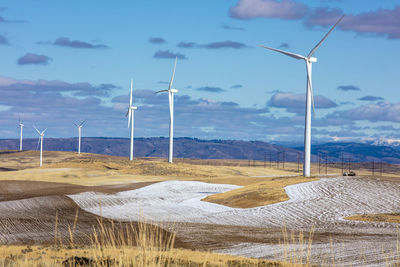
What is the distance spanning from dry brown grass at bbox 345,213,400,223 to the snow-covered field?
0.94m

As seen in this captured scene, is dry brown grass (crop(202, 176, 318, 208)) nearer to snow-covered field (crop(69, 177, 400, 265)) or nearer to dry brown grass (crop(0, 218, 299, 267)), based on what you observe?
snow-covered field (crop(69, 177, 400, 265))

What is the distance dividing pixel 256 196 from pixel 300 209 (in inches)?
241

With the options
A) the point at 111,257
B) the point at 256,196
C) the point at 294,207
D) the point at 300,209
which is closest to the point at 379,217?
the point at 300,209

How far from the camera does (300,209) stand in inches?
1560

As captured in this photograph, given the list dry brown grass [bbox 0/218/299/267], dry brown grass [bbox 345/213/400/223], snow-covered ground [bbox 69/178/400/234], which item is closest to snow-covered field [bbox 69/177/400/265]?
snow-covered ground [bbox 69/178/400/234]

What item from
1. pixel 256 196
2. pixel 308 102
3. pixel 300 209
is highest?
pixel 308 102

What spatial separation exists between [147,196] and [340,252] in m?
34.2

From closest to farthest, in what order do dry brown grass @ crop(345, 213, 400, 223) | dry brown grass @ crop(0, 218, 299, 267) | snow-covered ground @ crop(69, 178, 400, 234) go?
1. dry brown grass @ crop(0, 218, 299, 267)
2. dry brown grass @ crop(345, 213, 400, 223)
3. snow-covered ground @ crop(69, 178, 400, 234)

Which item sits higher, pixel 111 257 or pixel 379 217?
pixel 111 257

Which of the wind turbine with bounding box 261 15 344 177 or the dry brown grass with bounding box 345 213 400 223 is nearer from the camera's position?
the dry brown grass with bounding box 345 213 400 223

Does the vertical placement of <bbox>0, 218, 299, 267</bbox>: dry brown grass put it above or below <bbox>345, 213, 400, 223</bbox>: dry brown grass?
above

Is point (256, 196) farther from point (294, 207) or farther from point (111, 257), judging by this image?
point (111, 257)

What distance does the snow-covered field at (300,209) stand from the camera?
31753 mm

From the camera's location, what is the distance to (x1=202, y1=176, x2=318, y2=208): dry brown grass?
43719mm
